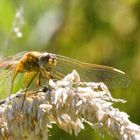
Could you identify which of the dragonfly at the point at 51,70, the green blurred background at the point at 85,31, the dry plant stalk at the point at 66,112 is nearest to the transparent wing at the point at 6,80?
the dragonfly at the point at 51,70

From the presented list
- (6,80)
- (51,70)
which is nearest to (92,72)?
(51,70)

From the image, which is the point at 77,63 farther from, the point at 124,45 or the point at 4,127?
the point at 124,45

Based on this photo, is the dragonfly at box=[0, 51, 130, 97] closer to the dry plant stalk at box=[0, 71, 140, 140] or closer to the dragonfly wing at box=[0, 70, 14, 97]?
the dragonfly wing at box=[0, 70, 14, 97]

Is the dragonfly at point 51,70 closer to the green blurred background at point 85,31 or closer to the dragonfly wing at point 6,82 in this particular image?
the dragonfly wing at point 6,82

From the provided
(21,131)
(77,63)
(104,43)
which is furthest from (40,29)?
(21,131)

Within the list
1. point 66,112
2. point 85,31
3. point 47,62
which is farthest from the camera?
point 85,31

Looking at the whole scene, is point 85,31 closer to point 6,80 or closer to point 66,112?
point 6,80

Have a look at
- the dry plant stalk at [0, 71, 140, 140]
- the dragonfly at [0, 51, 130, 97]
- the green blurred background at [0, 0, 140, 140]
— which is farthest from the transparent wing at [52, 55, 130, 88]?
the green blurred background at [0, 0, 140, 140]
